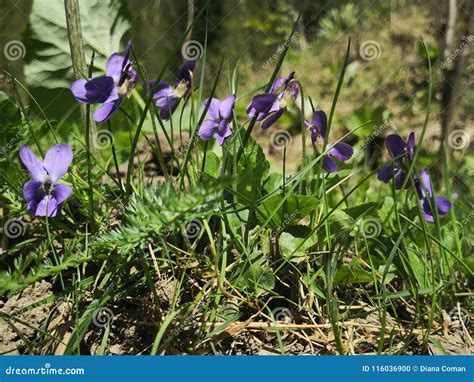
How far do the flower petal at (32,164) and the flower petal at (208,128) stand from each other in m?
0.36

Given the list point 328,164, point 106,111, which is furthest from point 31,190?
point 328,164

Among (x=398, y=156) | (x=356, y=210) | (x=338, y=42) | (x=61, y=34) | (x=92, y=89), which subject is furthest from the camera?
(x=338, y=42)

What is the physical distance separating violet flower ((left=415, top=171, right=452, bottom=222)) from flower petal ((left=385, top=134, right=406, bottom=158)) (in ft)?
0.27

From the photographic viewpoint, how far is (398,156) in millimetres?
1456

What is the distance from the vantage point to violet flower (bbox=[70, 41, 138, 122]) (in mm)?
1343

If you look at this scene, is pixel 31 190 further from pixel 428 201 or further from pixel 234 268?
pixel 428 201

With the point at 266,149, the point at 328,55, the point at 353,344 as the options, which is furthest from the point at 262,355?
the point at 328,55

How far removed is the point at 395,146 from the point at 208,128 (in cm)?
44

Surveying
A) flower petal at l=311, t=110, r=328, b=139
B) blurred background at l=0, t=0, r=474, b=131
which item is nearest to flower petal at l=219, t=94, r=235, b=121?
flower petal at l=311, t=110, r=328, b=139

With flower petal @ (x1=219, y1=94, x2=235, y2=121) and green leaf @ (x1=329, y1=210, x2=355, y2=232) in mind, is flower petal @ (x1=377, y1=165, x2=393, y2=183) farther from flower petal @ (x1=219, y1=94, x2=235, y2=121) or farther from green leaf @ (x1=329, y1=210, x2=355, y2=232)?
flower petal @ (x1=219, y1=94, x2=235, y2=121)

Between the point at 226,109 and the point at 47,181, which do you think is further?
the point at 226,109

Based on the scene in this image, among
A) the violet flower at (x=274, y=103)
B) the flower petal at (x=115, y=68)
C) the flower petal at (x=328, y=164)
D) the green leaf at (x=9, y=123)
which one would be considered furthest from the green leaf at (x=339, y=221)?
the green leaf at (x=9, y=123)

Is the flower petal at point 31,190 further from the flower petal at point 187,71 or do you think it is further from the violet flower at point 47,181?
the flower petal at point 187,71

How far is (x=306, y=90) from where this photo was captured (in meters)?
3.78
